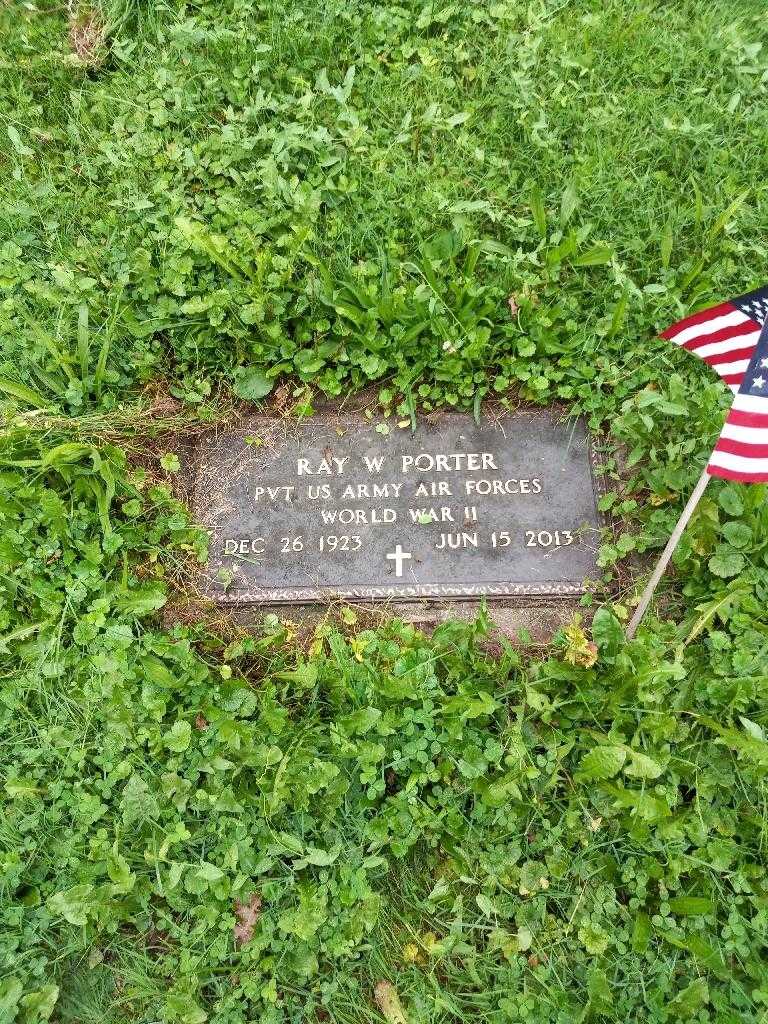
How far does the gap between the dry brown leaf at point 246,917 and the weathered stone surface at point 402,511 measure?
1.04 m

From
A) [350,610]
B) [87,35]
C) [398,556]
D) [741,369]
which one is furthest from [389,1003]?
[87,35]

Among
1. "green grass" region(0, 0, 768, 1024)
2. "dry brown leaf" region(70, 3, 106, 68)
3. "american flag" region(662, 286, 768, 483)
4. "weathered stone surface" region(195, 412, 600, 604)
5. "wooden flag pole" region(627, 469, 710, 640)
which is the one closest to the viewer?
"american flag" region(662, 286, 768, 483)

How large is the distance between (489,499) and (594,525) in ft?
1.36

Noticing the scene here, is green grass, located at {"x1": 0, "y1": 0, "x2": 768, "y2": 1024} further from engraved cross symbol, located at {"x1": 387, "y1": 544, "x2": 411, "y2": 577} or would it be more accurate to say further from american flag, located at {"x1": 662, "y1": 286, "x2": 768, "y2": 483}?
american flag, located at {"x1": 662, "y1": 286, "x2": 768, "y2": 483}

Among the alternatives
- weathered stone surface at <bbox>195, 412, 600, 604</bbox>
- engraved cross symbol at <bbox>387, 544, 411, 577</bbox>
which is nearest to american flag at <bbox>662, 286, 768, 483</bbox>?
weathered stone surface at <bbox>195, 412, 600, 604</bbox>

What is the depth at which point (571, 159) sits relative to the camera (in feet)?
10.4

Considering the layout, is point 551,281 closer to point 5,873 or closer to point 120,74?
point 120,74

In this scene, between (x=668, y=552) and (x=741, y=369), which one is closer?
(x=741, y=369)

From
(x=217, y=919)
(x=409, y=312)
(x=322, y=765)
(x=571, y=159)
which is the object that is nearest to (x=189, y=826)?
(x=217, y=919)

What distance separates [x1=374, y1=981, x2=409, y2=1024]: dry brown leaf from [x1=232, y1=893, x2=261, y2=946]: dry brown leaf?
17.8 inches

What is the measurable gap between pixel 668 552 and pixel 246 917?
186 centimetres

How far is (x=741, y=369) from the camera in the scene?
6.56 feet

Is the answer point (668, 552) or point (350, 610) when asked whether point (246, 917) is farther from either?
point (668, 552)

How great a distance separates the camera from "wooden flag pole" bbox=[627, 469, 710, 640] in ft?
7.16
